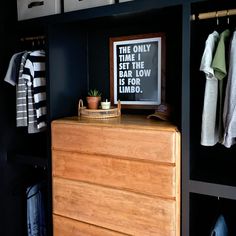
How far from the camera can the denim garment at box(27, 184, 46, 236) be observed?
7.24 feet

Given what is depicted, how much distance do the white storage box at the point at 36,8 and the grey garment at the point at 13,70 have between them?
0.30 m

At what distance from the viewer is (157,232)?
1478mm

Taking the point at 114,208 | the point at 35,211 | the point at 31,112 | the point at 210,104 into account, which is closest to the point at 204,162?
the point at 210,104

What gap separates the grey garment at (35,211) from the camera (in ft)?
7.24

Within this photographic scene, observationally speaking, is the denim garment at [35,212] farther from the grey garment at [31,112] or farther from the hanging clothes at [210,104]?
the hanging clothes at [210,104]

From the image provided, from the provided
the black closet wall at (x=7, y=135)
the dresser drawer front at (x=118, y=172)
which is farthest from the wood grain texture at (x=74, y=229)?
the black closet wall at (x=7, y=135)

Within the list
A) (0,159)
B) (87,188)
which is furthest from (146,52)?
(0,159)

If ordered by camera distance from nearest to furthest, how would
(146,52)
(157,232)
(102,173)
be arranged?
1. (157,232)
2. (102,173)
3. (146,52)

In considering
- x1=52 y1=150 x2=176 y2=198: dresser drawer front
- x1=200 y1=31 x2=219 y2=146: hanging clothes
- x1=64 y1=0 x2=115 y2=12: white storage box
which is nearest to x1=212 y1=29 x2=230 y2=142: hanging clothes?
x1=200 y1=31 x2=219 y2=146: hanging clothes

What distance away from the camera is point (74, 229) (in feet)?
5.82

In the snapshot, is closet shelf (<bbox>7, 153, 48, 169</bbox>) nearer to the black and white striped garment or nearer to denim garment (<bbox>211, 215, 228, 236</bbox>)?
the black and white striped garment

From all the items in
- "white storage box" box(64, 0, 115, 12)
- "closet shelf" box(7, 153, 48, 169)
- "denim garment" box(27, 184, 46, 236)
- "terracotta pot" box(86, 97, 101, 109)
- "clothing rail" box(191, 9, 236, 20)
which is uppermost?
"white storage box" box(64, 0, 115, 12)

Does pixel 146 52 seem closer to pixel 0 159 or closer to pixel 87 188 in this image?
pixel 87 188

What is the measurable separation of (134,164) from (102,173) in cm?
22
